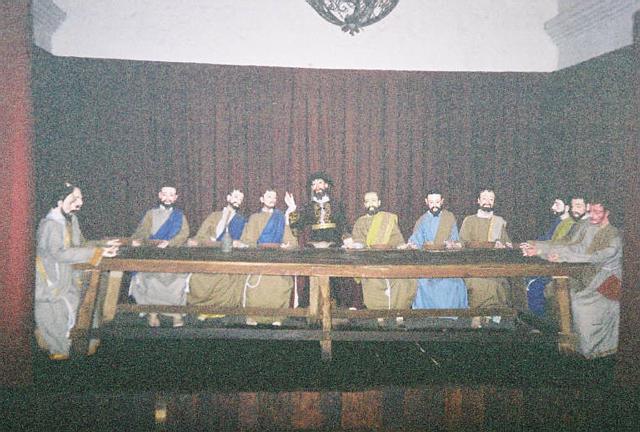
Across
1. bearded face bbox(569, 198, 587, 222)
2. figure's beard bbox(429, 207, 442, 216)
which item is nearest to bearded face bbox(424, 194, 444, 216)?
figure's beard bbox(429, 207, 442, 216)

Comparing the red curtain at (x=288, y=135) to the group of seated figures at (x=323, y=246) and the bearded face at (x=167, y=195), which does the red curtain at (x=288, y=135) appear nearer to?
the group of seated figures at (x=323, y=246)

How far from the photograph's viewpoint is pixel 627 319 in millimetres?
3035

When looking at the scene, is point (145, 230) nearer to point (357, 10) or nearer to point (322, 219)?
point (322, 219)

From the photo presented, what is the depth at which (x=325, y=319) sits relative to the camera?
363 cm

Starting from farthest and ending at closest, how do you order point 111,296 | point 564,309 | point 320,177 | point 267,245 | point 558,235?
point 320,177
point 558,235
point 267,245
point 111,296
point 564,309

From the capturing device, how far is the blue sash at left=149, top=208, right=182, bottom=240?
16.6ft

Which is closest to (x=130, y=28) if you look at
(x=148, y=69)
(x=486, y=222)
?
(x=148, y=69)

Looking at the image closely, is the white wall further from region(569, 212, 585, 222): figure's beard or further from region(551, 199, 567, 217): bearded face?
region(569, 212, 585, 222): figure's beard

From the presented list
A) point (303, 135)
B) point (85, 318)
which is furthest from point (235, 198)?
point (85, 318)

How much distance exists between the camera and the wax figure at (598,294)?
3787mm

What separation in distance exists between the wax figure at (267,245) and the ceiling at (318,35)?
213 cm

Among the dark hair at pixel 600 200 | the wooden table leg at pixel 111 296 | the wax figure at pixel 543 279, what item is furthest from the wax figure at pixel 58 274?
the dark hair at pixel 600 200

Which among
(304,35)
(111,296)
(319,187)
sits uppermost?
(304,35)

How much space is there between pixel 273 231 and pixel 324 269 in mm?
1674
